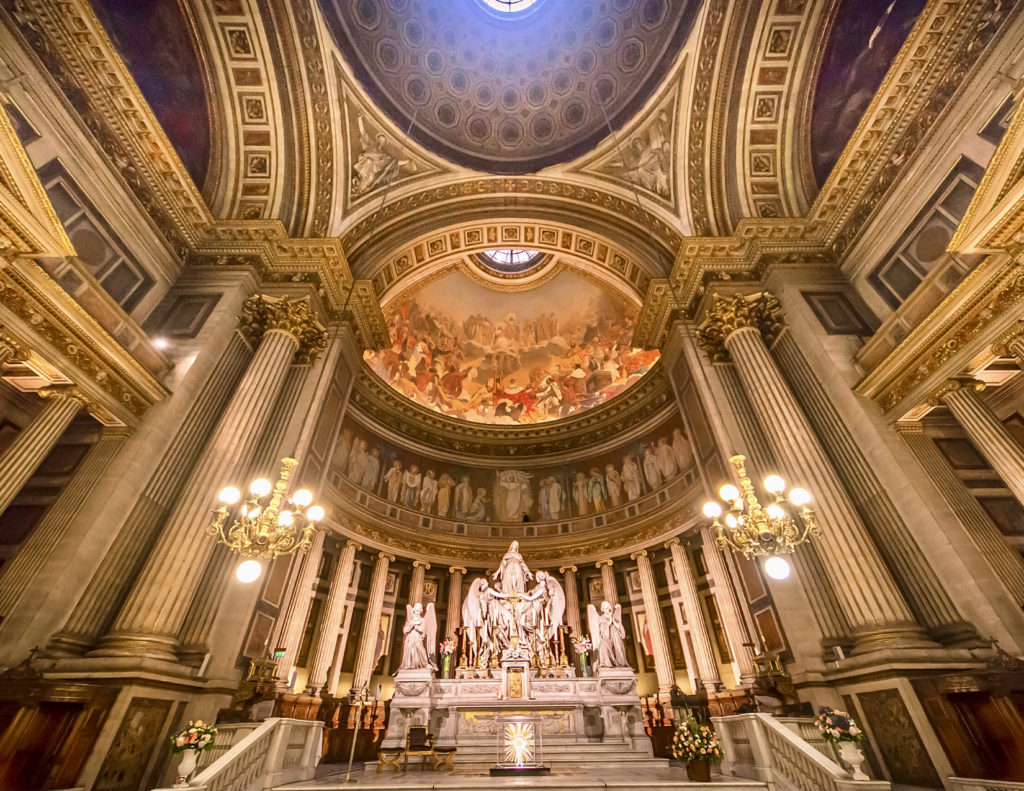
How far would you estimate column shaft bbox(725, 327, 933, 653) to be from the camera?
7.21 meters

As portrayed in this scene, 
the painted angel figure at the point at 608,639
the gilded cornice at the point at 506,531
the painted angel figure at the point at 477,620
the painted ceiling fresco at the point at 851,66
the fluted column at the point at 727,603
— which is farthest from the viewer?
the gilded cornice at the point at 506,531

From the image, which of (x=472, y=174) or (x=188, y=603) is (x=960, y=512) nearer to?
(x=188, y=603)

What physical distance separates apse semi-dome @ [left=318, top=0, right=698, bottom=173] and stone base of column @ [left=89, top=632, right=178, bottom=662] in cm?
1506

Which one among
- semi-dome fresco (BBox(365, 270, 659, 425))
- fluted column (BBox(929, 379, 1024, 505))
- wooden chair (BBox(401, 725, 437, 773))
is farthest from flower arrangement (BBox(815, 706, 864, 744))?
semi-dome fresco (BBox(365, 270, 659, 425))

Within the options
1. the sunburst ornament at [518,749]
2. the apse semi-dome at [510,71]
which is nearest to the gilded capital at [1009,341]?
the sunburst ornament at [518,749]

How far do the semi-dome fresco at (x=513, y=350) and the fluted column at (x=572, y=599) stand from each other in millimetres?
7071

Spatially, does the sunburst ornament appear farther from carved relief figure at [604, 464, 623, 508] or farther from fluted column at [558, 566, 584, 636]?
carved relief figure at [604, 464, 623, 508]

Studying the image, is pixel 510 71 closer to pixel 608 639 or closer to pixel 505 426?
pixel 505 426

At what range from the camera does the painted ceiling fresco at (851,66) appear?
31.8ft

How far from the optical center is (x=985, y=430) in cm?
739

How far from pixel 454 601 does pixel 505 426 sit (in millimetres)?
7714

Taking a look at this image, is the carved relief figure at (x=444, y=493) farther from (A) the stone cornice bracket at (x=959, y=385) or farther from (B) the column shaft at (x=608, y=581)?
(A) the stone cornice bracket at (x=959, y=385)

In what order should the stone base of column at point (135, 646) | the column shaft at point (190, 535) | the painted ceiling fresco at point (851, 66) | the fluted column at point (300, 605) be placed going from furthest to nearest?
the fluted column at point (300, 605) < the painted ceiling fresco at point (851, 66) < the column shaft at point (190, 535) < the stone base of column at point (135, 646)

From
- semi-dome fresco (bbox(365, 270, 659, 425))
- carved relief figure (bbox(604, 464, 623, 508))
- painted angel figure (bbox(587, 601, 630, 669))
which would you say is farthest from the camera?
semi-dome fresco (bbox(365, 270, 659, 425))
